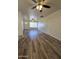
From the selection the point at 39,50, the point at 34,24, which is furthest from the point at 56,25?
the point at 34,24

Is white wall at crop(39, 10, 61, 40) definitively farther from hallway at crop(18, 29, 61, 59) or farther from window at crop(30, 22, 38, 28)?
window at crop(30, 22, 38, 28)

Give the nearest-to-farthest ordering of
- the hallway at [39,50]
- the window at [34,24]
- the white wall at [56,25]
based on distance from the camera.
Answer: the hallway at [39,50], the white wall at [56,25], the window at [34,24]

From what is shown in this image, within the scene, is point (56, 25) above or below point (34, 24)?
below

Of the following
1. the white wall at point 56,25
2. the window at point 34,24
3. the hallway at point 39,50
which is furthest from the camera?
the window at point 34,24

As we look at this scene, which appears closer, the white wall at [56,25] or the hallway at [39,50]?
the hallway at [39,50]

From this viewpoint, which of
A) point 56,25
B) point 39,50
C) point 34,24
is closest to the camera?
point 39,50

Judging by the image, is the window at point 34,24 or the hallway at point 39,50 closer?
the hallway at point 39,50

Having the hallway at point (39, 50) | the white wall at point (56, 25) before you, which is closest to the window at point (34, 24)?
the white wall at point (56, 25)

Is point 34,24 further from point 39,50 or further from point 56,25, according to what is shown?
point 39,50

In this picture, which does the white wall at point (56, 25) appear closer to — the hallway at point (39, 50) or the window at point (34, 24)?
the hallway at point (39, 50)

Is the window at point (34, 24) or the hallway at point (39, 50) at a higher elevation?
the window at point (34, 24)
